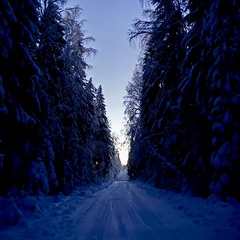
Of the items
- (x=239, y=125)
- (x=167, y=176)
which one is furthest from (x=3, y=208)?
(x=167, y=176)

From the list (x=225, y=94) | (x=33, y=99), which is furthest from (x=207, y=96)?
(x=33, y=99)

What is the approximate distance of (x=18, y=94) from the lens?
27.4 ft

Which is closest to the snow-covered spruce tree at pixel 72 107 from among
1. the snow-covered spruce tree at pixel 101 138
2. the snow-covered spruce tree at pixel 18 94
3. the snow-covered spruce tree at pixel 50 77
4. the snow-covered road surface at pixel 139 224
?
the snow-covered spruce tree at pixel 50 77

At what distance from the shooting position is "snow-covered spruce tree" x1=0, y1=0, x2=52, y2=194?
24.8 ft

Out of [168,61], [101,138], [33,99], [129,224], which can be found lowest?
[129,224]

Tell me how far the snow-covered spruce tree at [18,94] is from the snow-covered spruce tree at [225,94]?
6.13 metres

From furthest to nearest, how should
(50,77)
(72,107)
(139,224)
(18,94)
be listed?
(72,107), (50,77), (18,94), (139,224)

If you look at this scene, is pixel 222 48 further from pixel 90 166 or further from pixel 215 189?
pixel 90 166

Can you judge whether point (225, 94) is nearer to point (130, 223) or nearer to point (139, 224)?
point (139, 224)

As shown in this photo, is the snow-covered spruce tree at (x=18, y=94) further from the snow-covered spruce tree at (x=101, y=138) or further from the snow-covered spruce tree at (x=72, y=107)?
the snow-covered spruce tree at (x=101, y=138)

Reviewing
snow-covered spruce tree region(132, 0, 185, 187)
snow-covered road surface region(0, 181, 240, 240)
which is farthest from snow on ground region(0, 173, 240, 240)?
snow-covered spruce tree region(132, 0, 185, 187)

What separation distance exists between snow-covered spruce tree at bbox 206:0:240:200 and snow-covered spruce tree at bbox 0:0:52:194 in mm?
6132

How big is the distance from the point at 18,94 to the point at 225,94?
23.1ft

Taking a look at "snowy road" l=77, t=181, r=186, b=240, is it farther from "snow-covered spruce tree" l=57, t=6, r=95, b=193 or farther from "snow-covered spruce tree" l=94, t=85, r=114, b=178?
"snow-covered spruce tree" l=94, t=85, r=114, b=178
